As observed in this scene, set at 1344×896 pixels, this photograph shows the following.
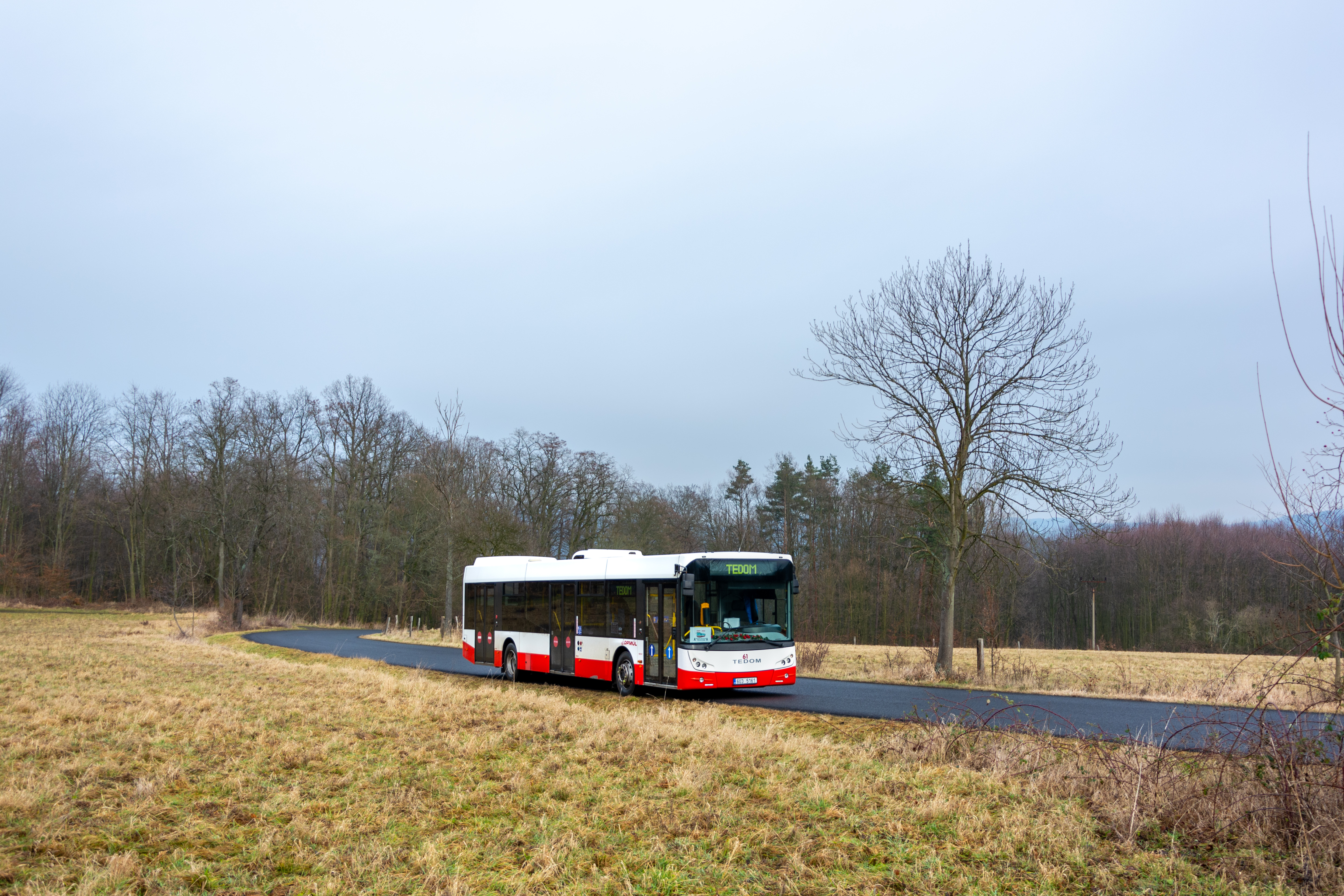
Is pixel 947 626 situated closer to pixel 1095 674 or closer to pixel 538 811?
pixel 1095 674

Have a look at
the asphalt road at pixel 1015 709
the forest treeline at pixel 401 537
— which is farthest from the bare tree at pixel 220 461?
the asphalt road at pixel 1015 709

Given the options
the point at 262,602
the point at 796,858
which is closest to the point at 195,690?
the point at 796,858

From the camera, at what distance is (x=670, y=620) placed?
57.4 feet

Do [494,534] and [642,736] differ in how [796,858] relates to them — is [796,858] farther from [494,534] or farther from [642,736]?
[494,534]

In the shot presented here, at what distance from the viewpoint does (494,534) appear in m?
42.6

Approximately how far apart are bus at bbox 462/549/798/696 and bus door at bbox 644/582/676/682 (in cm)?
2

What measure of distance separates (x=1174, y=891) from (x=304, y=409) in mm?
65221

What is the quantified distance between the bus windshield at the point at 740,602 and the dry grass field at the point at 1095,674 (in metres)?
5.04

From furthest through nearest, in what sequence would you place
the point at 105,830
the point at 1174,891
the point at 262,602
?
the point at 262,602
the point at 105,830
the point at 1174,891

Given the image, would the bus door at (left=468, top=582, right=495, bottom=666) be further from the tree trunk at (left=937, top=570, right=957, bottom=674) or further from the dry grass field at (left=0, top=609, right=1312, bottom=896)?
the tree trunk at (left=937, top=570, right=957, bottom=674)

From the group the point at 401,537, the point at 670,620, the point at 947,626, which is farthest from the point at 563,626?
the point at 401,537

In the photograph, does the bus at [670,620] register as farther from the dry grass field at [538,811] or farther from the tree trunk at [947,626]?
the tree trunk at [947,626]

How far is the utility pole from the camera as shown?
195 ft

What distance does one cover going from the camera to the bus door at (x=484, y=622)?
23156 millimetres
